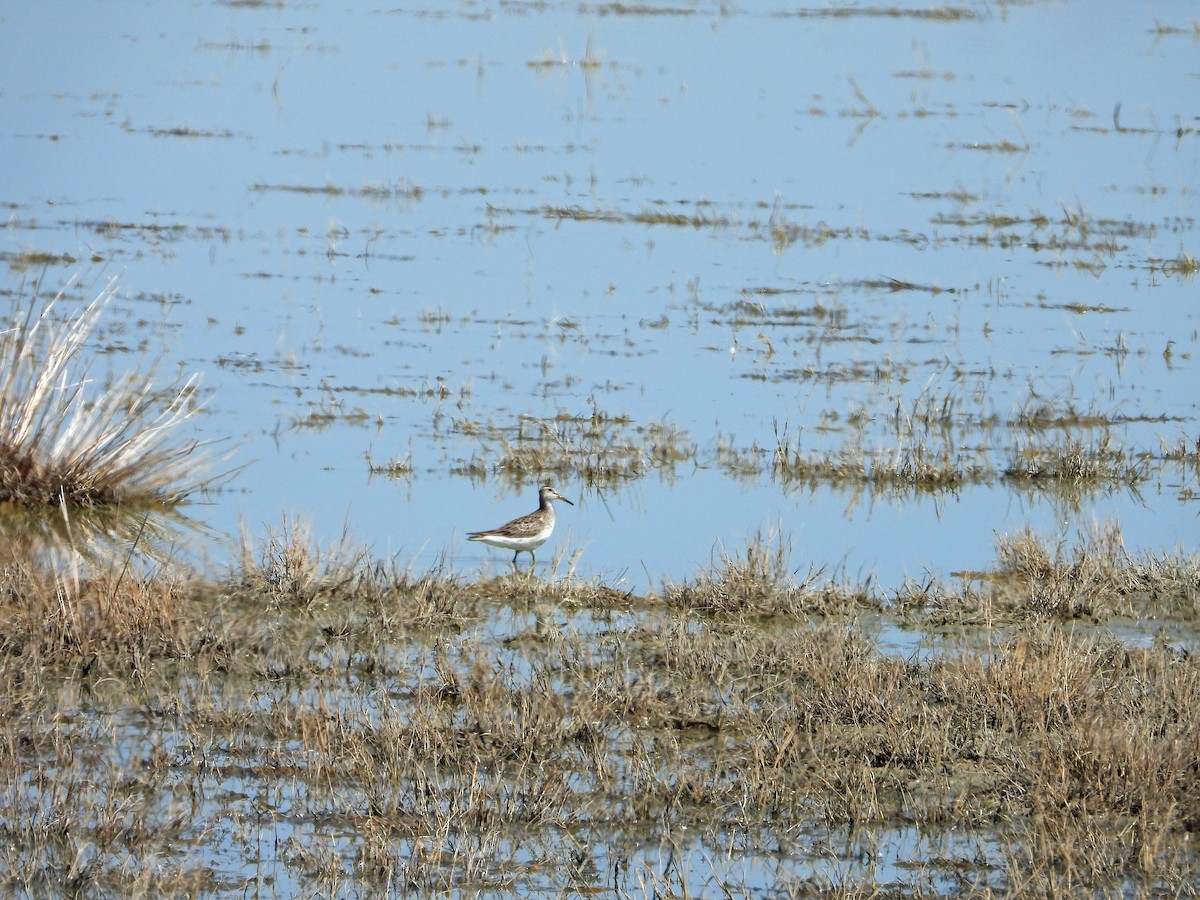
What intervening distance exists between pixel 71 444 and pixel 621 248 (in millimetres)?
11173

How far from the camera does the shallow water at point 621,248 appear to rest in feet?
44.4

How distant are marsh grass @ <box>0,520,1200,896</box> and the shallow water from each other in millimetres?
1126

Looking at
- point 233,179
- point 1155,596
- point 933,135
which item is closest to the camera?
point 1155,596

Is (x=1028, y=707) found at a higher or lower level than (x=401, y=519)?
lower

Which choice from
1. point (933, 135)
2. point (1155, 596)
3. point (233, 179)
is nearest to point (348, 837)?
point (1155, 596)

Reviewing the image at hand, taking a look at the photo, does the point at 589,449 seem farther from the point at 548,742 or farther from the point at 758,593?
the point at 548,742

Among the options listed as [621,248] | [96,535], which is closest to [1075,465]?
[96,535]

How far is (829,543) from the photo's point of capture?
479 inches

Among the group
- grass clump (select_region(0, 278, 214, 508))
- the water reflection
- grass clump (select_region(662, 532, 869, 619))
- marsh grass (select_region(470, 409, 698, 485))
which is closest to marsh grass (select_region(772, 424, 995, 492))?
marsh grass (select_region(470, 409, 698, 485))

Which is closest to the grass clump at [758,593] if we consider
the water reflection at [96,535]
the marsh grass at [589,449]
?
the water reflection at [96,535]

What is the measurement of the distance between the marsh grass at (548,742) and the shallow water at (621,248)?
1.13 m

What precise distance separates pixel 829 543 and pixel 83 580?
191 inches

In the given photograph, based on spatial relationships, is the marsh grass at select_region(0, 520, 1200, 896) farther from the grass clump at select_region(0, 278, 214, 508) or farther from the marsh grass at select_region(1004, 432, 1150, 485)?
the marsh grass at select_region(1004, 432, 1150, 485)

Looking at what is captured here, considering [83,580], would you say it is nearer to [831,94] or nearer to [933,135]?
[933,135]
